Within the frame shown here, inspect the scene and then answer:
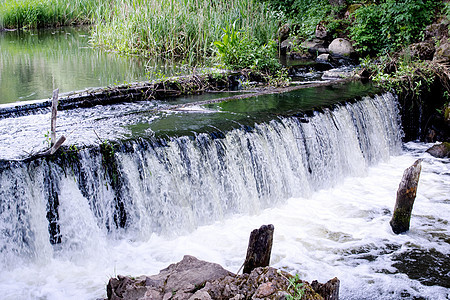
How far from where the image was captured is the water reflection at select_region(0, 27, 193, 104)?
30.0 ft

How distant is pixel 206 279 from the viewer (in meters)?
3.59

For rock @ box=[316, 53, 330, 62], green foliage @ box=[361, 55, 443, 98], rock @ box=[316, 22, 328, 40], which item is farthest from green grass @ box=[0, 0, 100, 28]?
green foliage @ box=[361, 55, 443, 98]

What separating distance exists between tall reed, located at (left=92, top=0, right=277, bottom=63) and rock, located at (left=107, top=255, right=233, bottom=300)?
28.6 ft

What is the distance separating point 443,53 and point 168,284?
9.78 m

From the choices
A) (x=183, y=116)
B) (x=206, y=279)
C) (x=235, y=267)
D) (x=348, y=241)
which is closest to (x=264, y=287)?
(x=206, y=279)

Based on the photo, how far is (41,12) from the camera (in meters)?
19.9

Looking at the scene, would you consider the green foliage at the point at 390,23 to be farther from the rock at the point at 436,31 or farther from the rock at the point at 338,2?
the rock at the point at 338,2

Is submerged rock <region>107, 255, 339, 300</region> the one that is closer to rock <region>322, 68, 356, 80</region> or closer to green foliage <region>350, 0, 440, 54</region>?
rock <region>322, 68, 356, 80</region>

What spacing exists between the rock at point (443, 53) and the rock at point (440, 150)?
2.72 m

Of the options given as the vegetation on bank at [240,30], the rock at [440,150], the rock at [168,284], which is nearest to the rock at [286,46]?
the vegetation on bank at [240,30]

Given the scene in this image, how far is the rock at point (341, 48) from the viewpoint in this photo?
14086mm

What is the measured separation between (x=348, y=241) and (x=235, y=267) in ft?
5.16

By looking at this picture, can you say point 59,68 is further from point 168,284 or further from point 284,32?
point 168,284

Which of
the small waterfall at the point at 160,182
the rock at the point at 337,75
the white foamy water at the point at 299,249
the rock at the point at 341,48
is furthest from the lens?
the rock at the point at 341,48
